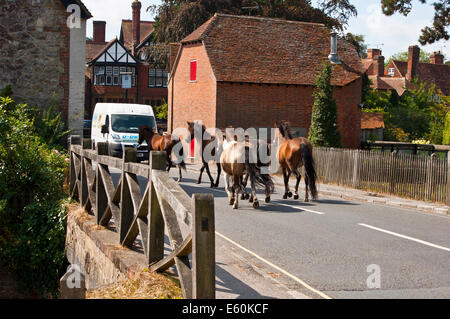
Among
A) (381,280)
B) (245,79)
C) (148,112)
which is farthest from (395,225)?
(245,79)

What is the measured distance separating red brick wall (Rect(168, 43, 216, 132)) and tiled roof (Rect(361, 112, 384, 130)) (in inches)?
763

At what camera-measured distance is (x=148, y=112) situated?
25.8 meters

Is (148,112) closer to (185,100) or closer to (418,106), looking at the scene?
(185,100)

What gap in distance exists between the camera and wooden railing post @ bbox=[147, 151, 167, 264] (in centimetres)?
530

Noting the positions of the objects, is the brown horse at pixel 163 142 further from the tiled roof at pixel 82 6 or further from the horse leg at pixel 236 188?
the horse leg at pixel 236 188

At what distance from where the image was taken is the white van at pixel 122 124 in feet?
80.6

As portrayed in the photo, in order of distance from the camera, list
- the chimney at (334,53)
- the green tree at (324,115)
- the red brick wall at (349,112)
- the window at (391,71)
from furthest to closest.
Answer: the window at (391,71) < the red brick wall at (349,112) < the chimney at (334,53) < the green tree at (324,115)

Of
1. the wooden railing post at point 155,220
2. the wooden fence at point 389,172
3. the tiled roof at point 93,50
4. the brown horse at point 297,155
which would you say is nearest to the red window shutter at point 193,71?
the wooden fence at point 389,172

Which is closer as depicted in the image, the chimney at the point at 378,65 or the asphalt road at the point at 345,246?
the asphalt road at the point at 345,246

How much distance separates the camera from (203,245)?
3838mm

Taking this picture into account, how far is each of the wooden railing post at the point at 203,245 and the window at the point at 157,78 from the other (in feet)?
210

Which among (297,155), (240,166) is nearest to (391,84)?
(297,155)

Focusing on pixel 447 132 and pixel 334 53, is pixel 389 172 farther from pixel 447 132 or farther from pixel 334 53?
pixel 447 132

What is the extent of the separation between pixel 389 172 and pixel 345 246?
34.2ft
